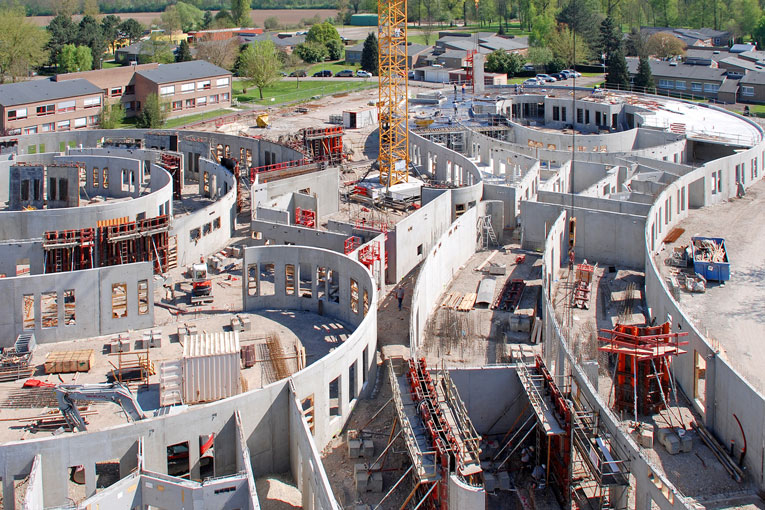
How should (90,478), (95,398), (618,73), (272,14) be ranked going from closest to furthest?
(90,478) < (95,398) < (618,73) < (272,14)

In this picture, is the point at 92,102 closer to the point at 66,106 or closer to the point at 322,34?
the point at 66,106

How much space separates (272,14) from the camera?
596ft

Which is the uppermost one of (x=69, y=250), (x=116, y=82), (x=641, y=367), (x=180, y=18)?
(x=180, y=18)

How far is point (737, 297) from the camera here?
125 ft

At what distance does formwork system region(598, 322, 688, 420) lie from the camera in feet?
90.5

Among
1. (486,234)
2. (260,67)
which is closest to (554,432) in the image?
(486,234)

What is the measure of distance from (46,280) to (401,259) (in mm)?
14646

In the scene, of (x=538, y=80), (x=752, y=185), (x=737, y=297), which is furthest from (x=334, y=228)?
(x=538, y=80)

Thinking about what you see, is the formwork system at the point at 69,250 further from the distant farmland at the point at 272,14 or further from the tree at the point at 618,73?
the distant farmland at the point at 272,14

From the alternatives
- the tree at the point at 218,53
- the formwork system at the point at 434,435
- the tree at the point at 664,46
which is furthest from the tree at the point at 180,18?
the formwork system at the point at 434,435

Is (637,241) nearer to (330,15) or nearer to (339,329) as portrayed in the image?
(339,329)

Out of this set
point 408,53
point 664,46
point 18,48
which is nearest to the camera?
point 18,48

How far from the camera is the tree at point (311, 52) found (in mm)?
111562

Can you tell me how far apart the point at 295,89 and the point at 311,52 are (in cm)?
1903
